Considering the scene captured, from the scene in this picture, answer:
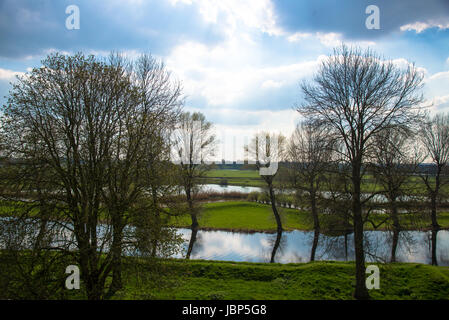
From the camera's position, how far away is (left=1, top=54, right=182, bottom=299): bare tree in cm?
925

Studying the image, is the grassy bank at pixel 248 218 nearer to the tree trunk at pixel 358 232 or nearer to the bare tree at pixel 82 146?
the tree trunk at pixel 358 232

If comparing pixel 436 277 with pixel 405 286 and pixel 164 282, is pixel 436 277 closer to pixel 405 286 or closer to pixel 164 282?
pixel 405 286

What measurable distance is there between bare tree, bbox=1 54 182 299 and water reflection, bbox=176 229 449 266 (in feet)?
40.8

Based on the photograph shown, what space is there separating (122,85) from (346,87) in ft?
30.8

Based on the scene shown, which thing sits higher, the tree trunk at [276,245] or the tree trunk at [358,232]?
the tree trunk at [358,232]

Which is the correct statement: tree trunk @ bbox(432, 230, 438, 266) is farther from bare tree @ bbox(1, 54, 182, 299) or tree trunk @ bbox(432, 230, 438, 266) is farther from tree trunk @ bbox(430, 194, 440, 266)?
bare tree @ bbox(1, 54, 182, 299)

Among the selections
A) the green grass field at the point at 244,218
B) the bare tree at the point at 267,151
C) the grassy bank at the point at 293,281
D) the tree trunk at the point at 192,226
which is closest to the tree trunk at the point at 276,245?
the green grass field at the point at 244,218

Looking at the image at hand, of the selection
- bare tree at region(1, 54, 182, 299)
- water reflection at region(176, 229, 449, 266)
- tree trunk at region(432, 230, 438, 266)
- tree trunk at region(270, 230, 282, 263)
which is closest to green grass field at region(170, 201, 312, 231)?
water reflection at region(176, 229, 449, 266)

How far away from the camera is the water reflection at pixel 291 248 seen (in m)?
20.9

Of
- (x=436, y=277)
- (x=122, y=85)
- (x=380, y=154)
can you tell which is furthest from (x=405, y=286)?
(x=122, y=85)

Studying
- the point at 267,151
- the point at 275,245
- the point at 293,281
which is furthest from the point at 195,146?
the point at 293,281

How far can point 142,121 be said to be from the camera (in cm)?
1104

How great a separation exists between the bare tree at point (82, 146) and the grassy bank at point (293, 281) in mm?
2851

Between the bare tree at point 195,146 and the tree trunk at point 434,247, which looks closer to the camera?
the tree trunk at point 434,247
